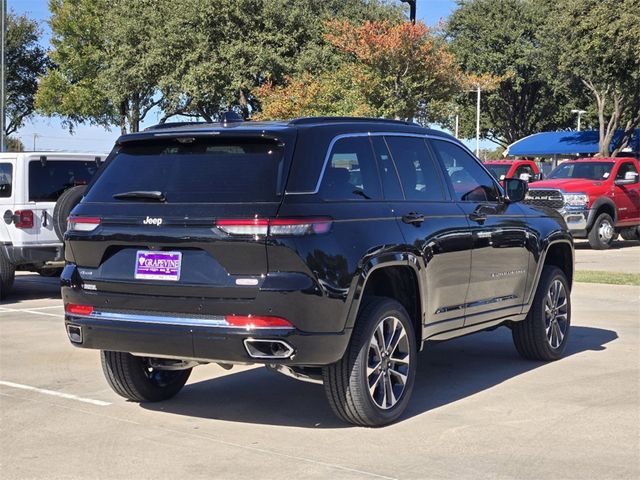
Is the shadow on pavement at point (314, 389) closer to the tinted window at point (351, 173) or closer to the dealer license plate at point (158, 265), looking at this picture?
the dealer license plate at point (158, 265)

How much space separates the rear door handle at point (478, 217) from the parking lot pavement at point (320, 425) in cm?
131

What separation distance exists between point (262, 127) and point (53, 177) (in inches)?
309

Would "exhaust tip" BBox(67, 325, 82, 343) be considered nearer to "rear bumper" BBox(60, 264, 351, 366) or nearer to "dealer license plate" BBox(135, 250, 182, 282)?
"rear bumper" BBox(60, 264, 351, 366)

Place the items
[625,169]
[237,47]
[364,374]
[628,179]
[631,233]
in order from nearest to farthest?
[364,374] → [628,179] → [625,169] → [631,233] → [237,47]

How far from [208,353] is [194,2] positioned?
36346 mm

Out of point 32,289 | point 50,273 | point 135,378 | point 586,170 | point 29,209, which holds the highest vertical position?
point 586,170

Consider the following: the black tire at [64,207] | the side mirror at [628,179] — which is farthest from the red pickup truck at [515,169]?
the black tire at [64,207]

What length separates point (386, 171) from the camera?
662 cm

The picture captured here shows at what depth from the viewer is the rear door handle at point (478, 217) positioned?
24.1 ft

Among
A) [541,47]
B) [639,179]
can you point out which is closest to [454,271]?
[639,179]

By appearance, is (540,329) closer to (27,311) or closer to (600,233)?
(27,311)

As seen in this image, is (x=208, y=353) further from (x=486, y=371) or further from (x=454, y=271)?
(x=486, y=371)

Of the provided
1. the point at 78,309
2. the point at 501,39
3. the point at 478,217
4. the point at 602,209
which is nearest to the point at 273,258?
the point at 78,309

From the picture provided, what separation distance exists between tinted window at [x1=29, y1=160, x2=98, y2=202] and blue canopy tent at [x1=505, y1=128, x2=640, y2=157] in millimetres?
40126
